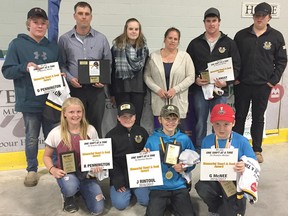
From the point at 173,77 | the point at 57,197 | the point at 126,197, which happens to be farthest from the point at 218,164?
the point at 57,197

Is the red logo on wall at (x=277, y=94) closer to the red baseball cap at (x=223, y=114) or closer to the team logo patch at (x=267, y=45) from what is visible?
the team logo patch at (x=267, y=45)

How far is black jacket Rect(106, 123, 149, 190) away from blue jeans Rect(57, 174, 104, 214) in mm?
170

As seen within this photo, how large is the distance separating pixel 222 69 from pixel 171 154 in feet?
4.05

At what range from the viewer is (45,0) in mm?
4828

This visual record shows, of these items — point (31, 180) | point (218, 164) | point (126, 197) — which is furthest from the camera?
point (31, 180)

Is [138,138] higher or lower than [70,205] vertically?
higher

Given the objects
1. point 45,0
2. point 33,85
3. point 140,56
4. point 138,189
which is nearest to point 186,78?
point 140,56

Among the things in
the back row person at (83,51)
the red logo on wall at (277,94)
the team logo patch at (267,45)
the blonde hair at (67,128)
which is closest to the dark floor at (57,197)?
the blonde hair at (67,128)

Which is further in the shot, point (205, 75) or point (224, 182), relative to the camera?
point (205, 75)

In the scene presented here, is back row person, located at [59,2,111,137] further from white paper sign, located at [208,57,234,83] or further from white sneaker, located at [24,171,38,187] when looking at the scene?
white paper sign, located at [208,57,234,83]

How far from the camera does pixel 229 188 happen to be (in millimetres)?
2303

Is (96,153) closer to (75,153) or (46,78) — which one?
(75,153)

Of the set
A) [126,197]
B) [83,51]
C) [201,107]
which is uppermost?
[83,51]

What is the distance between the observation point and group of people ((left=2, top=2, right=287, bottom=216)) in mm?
2510
